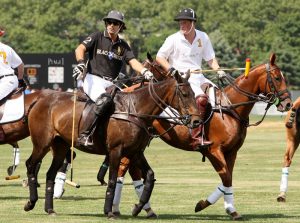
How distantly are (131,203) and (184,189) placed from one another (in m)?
3.15

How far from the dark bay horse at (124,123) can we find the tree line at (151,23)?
7463 cm

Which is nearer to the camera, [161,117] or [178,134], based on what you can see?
[161,117]

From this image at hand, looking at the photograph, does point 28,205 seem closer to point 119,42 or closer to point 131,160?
point 131,160

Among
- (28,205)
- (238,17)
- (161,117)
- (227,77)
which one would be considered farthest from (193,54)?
(238,17)

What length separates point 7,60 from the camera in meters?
19.4

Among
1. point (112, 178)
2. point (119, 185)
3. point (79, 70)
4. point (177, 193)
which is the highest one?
point (79, 70)

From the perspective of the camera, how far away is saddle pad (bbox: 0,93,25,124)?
18953 mm

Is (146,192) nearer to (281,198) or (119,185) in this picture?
(119,185)

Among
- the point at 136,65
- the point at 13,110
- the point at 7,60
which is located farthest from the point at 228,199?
the point at 7,60

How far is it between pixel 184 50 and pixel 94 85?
1.81 metres

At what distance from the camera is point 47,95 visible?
688 inches

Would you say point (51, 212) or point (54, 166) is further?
point (54, 166)

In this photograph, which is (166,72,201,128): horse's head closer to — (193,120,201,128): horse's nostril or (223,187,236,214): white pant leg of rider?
(193,120,201,128): horse's nostril

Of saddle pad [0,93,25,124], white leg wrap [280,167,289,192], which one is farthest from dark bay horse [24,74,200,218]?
white leg wrap [280,167,289,192]
